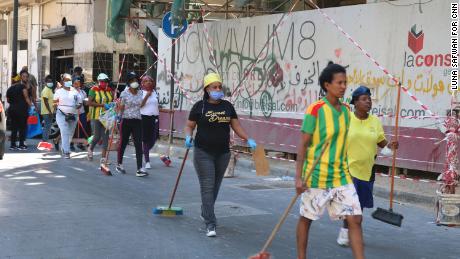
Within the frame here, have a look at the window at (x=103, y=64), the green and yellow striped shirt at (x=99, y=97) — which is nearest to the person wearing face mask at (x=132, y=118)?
the green and yellow striped shirt at (x=99, y=97)

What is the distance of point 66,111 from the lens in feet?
46.0

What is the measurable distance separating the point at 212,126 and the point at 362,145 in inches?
62.5

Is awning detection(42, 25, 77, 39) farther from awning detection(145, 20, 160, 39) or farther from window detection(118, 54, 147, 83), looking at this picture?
awning detection(145, 20, 160, 39)

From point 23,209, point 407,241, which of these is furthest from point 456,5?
point 23,209

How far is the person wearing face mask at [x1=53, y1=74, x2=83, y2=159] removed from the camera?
14.0 meters

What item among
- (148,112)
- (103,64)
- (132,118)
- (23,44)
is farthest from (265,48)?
(23,44)

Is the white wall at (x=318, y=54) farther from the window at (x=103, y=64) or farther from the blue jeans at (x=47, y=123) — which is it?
the window at (x=103, y=64)

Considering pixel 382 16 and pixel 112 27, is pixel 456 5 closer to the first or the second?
pixel 382 16

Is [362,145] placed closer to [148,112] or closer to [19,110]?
[148,112]

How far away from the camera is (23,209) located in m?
8.19

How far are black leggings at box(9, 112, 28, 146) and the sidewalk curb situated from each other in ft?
10.4

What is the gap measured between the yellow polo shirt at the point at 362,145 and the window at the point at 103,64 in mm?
18951

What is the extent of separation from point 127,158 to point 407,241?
830 centimetres

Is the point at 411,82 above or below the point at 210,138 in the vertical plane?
above
